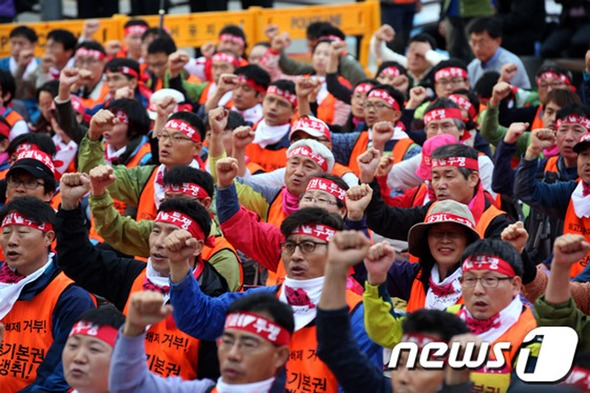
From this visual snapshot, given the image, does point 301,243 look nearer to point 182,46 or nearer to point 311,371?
point 311,371

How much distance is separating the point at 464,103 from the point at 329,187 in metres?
3.27

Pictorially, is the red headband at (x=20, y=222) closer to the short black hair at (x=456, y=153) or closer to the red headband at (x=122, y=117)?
the short black hair at (x=456, y=153)

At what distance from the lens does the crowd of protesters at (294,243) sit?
204 inches

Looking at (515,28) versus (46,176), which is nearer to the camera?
(46,176)

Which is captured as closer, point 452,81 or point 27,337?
point 27,337

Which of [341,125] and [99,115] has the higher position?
[99,115]

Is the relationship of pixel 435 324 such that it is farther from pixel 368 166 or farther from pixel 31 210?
pixel 31 210

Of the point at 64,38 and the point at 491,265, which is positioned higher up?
the point at 491,265

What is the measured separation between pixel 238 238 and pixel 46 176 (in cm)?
167

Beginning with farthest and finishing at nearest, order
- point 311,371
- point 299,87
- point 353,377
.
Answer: point 299,87, point 311,371, point 353,377

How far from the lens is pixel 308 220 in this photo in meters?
6.36

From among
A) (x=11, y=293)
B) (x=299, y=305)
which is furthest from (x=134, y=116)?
(x=299, y=305)

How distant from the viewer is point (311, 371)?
19.7 ft

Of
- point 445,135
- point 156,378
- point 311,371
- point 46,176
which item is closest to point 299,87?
point 445,135
